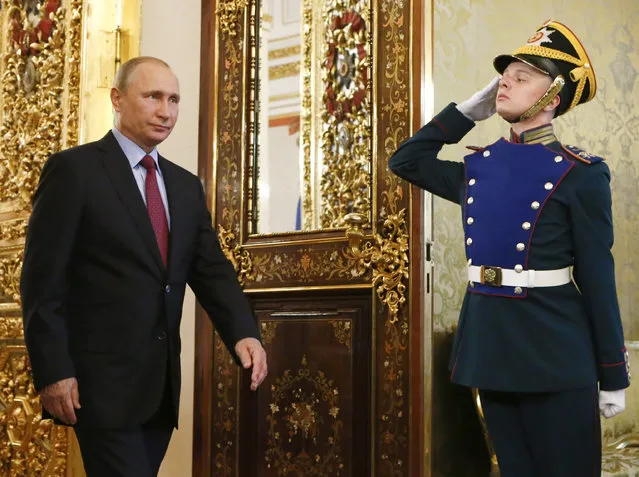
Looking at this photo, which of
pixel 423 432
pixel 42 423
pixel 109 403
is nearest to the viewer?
pixel 109 403

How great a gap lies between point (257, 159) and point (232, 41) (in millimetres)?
511

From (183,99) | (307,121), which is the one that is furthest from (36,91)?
(307,121)

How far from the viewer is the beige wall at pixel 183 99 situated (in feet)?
12.6

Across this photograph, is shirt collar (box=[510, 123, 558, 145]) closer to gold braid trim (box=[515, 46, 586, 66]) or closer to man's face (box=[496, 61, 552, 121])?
man's face (box=[496, 61, 552, 121])

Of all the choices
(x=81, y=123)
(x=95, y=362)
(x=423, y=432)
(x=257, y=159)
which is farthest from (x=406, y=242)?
(x=81, y=123)

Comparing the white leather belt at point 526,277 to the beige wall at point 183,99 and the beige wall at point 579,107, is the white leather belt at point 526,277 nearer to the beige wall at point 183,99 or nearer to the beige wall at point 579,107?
the beige wall at point 579,107

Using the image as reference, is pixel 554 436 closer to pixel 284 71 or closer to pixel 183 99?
pixel 284 71

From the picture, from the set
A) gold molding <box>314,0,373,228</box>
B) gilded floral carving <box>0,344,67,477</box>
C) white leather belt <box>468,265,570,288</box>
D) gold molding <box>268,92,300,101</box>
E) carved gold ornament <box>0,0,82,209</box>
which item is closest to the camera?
white leather belt <box>468,265,570,288</box>

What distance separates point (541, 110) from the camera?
2.25 metres

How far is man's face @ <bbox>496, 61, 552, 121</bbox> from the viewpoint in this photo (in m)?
2.24

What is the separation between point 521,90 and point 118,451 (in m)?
1.25

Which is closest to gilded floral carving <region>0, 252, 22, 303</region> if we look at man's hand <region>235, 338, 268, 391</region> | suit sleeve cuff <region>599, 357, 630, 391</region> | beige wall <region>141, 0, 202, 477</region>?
beige wall <region>141, 0, 202, 477</region>

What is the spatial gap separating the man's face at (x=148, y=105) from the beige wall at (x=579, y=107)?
1.15 metres

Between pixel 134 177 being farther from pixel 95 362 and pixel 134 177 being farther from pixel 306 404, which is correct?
pixel 306 404
